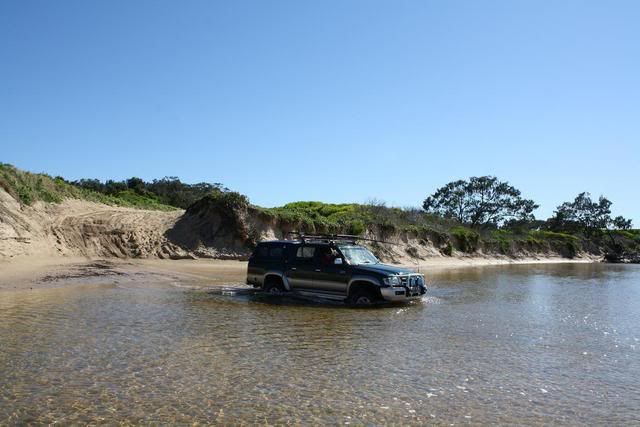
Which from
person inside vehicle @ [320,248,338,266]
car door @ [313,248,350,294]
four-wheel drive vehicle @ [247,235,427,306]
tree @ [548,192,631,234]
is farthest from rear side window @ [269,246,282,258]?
tree @ [548,192,631,234]

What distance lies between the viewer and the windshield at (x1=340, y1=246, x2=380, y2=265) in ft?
48.6

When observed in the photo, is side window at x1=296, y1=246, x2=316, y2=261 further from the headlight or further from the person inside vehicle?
the headlight

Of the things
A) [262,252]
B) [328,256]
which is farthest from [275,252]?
[328,256]

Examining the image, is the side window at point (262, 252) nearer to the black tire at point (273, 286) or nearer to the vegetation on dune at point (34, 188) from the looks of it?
the black tire at point (273, 286)

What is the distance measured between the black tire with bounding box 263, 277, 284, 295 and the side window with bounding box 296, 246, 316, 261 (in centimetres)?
103

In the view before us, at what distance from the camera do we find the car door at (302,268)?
49.5 feet

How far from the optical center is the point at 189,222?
1101 inches

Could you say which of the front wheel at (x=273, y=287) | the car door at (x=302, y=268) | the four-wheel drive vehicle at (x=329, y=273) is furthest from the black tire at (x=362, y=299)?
the front wheel at (x=273, y=287)

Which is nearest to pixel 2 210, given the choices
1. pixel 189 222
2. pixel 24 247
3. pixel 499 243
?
pixel 24 247

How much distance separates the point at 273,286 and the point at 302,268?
122 cm

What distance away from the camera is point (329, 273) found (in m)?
14.7

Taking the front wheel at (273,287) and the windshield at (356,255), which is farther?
the front wheel at (273,287)

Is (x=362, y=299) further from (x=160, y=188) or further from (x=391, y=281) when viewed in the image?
(x=160, y=188)

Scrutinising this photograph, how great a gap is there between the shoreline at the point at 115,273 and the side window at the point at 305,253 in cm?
379
